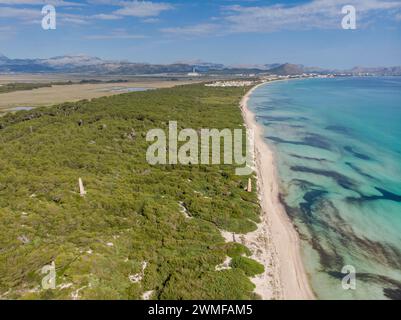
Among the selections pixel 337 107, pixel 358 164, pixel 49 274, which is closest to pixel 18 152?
pixel 49 274

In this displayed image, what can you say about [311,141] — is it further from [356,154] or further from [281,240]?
[281,240]

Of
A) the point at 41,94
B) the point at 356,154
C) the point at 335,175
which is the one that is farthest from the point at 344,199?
the point at 41,94

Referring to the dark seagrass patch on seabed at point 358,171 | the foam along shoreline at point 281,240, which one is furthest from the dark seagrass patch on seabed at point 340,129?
the foam along shoreline at point 281,240

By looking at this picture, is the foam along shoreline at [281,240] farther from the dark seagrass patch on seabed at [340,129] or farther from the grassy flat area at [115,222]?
the dark seagrass patch on seabed at [340,129]

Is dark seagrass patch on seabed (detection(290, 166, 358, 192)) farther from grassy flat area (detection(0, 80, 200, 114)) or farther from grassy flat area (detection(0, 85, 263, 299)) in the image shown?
grassy flat area (detection(0, 80, 200, 114))

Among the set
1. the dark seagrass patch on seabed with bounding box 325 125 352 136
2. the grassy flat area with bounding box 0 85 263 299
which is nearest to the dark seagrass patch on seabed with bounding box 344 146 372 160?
the dark seagrass patch on seabed with bounding box 325 125 352 136
